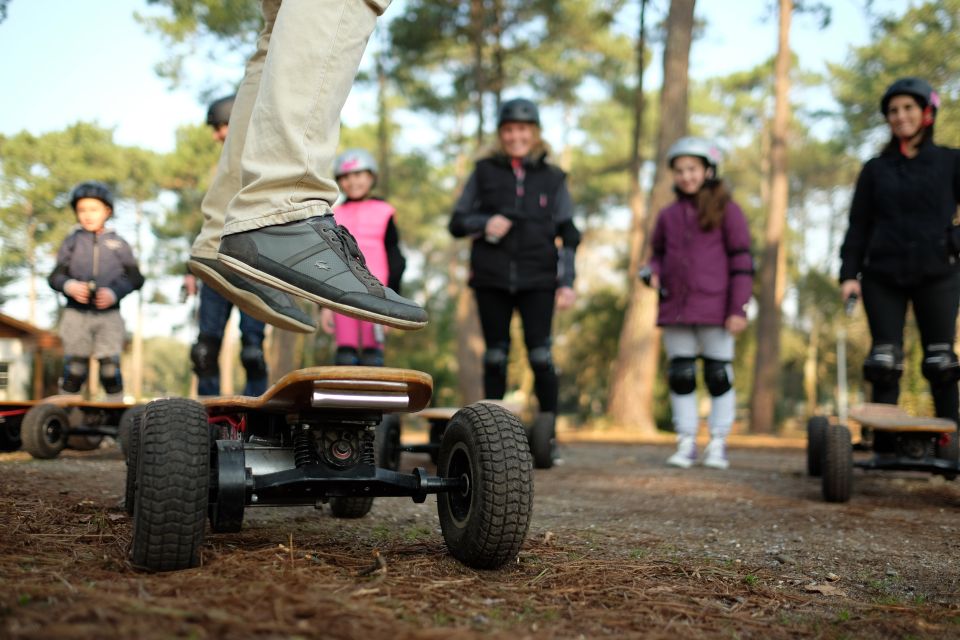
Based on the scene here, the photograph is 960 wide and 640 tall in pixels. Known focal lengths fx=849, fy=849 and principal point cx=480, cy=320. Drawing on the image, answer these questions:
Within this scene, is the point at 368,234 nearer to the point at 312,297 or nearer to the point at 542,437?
the point at 542,437

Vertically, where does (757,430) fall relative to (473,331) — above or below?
below

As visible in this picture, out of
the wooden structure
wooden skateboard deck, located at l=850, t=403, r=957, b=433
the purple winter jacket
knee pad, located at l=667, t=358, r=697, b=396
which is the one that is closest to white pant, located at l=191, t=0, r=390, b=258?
wooden skateboard deck, located at l=850, t=403, r=957, b=433

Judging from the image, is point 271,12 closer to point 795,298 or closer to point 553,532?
point 553,532

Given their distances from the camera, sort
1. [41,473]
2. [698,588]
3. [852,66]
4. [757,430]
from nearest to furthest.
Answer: [698,588]
[41,473]
[757,430]
[852,66]

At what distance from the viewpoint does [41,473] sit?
4027mm

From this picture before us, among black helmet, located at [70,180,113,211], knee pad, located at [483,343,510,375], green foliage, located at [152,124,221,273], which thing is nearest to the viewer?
knee pad, located at [483,343,510,375]

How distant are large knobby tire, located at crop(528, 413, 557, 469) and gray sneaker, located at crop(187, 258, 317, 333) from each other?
3.25 m

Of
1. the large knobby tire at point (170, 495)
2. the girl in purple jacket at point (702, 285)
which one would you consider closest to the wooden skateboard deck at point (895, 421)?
the girl in purple jacket at point (702, 285)

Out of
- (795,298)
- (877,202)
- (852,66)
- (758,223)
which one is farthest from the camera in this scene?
(795,298)

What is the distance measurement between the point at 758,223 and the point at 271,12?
38251 mm

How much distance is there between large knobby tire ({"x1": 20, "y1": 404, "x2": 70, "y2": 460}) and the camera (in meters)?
5.34

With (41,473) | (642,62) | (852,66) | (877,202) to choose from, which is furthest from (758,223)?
(41,473)

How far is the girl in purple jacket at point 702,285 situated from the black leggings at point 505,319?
924 millimetres

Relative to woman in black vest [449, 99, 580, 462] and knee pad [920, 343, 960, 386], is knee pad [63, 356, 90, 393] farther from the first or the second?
knee pad [920, 343, 960, 386]
